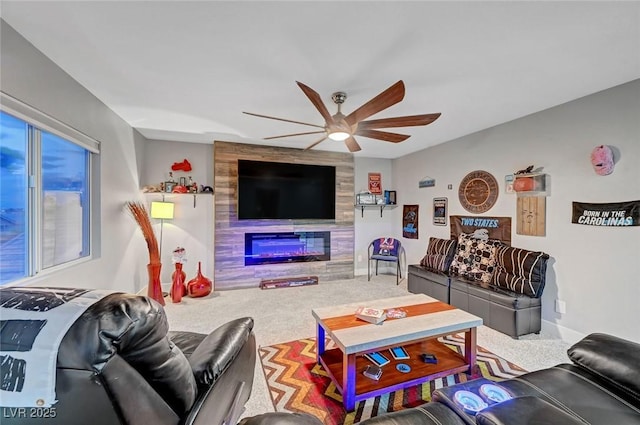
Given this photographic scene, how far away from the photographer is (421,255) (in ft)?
15.5

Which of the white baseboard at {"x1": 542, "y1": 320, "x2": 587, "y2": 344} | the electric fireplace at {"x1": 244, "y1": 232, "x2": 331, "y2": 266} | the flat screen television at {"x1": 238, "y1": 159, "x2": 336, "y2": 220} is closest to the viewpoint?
the white baseboard at {"x1": 542, "y1": 320, "x2": 587, "y2": 344}

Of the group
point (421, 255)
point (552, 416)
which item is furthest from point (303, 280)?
point (552, 416)

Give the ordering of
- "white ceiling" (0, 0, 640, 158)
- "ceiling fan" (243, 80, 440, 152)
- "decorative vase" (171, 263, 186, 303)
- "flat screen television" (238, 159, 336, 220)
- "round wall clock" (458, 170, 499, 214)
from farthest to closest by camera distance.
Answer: "flat screen television" (238, 159, 336, 220) → "decorative vase" (171, 263, 186, 303) → "round wall clock" (458, 170, 499, 214) → "ceiling fan" (243, 80, 440, 152) → "white ceiling" (0, 0, 640, 158)

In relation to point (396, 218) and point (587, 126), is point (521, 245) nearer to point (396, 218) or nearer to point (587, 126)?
point (587, 126)

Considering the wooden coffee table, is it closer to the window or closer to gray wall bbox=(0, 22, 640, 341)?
gray wall bbox=(0, 22, 640, 341)

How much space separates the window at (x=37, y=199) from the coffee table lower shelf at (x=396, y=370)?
2.28 metres

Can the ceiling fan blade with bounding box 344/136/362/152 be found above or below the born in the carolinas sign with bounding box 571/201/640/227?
above

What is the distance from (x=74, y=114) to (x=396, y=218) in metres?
4.99

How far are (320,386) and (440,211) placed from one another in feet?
11.1

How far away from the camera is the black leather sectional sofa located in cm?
270

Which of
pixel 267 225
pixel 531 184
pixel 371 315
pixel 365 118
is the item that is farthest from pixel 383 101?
pixel 267 225

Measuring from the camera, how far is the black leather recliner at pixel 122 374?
63 centimetres

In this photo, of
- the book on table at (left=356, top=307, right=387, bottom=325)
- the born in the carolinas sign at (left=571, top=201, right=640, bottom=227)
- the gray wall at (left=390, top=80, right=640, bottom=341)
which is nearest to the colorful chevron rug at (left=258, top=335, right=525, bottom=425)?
the book on table at (left=356, top=307, right=387, bottom=325)

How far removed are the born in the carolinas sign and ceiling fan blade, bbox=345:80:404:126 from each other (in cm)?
227
